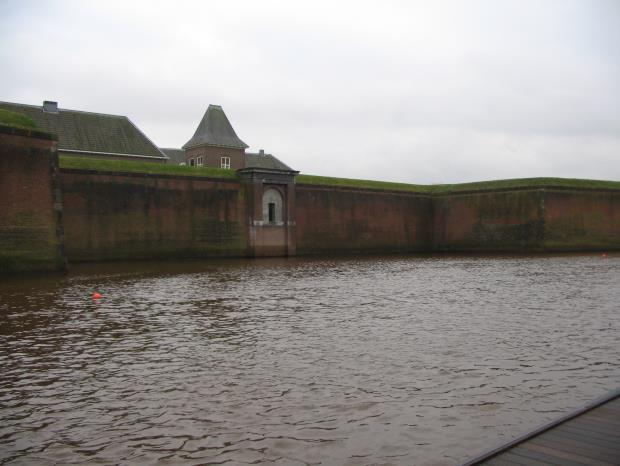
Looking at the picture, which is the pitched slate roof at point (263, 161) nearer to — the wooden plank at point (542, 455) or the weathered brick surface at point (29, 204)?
the weathered brick surface at point (29, 204)

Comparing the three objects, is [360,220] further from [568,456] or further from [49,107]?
[568,456]

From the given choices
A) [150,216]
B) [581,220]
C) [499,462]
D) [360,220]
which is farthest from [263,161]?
[499,462]

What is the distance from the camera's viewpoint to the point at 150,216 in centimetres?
2998

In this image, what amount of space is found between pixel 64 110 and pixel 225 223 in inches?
624

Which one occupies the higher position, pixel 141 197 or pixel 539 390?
pixel 141 197

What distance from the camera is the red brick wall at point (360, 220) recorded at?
36.9 meters

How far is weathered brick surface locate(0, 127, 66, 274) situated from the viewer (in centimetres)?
1966

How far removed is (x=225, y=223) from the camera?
3281 cm

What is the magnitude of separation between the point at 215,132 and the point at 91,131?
578 inches

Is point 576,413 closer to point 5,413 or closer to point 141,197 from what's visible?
point 5,413

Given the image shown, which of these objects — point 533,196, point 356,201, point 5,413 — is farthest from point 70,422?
point 533,196

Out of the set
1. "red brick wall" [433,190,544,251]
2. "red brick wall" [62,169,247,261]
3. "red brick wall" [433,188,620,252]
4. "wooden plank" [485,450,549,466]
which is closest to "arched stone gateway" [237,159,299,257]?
"red brick wall" [62,169,247,261]

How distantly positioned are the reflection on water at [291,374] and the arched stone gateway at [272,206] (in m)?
20.7

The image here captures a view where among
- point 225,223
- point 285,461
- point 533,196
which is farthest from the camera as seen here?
point 533,196
